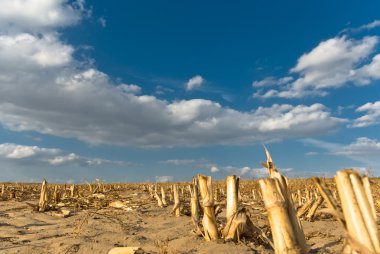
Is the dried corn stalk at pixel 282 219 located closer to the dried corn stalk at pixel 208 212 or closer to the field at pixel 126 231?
the field at pixel 126 231

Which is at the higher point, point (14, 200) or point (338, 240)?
point (14, 200)

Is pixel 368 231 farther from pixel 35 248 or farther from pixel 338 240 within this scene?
pixel 35 248

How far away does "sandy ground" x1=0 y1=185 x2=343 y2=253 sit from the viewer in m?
6.12

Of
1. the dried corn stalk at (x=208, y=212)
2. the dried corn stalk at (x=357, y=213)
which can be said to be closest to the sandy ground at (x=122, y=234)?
the dried corn stalk at (x=208, y=212)

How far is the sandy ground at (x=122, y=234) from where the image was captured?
20.1 feet

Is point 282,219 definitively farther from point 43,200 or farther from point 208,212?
point 43,200

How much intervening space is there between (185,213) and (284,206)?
663cm

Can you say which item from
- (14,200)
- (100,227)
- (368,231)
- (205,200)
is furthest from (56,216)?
(368,231)

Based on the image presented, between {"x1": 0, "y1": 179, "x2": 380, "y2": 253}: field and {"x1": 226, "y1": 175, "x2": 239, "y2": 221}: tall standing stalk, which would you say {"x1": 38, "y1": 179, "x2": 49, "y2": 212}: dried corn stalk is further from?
{"x1": 226, "y1": 175, "x2": 239, "y2": 221}: tall standing stalk

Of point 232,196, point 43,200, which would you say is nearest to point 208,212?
point 232,196

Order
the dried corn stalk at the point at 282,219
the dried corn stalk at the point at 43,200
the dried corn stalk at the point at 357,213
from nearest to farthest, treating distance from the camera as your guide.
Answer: the dried corn stalk at the point at 357,213 < the dried corn stalk at the point at 282,219 < the dried corn stalk at the point at 43,200

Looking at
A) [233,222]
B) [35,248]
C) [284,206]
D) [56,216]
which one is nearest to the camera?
[284,206]

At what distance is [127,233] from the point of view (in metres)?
7.57

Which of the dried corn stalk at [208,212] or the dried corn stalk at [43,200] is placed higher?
the dried corn stalk at [43,200]
